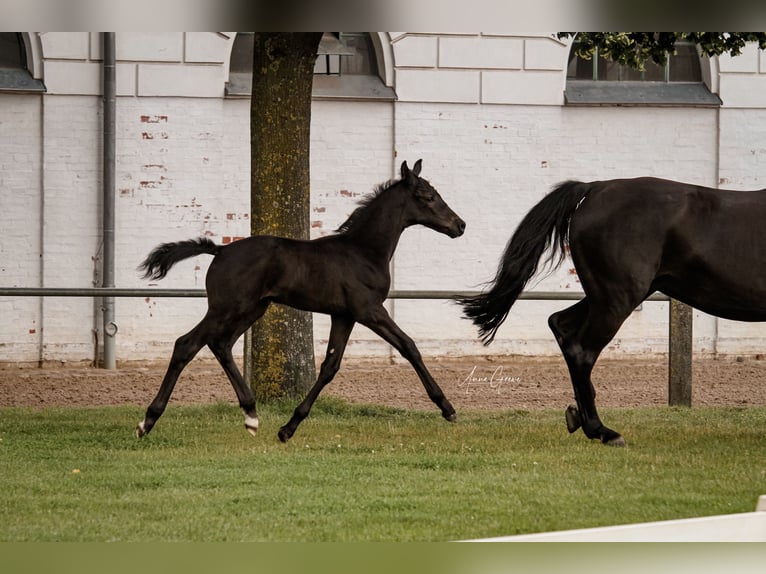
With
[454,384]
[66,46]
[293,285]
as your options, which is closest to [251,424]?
[293,285]

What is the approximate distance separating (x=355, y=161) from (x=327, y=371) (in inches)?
298

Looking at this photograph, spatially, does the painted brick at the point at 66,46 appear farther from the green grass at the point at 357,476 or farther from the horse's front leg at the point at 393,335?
the horse's front leg at the point at 393,335

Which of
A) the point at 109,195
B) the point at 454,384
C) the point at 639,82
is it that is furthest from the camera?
the point at 639,82

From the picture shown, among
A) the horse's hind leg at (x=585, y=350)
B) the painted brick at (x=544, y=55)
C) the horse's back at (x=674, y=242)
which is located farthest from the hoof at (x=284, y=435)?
the painted brick at (x=544, y=55)

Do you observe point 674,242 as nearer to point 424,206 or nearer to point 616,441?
point 616,441

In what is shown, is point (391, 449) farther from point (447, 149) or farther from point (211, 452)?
point (447, 149)

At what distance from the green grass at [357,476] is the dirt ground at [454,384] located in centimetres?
250

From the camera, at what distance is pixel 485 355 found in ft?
49.1

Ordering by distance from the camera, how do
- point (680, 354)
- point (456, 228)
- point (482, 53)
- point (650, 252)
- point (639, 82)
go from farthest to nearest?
point (639, 82) → point (482, 53) → point (680, 354) → point (456, 228) → point (650, 252)

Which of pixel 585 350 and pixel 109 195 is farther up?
pixel 109 195

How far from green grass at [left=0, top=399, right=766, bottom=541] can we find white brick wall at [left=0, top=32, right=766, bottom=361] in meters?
5.52

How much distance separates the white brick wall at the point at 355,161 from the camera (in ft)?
46.5

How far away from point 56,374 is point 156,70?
3873 mm

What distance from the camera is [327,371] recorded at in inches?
293
